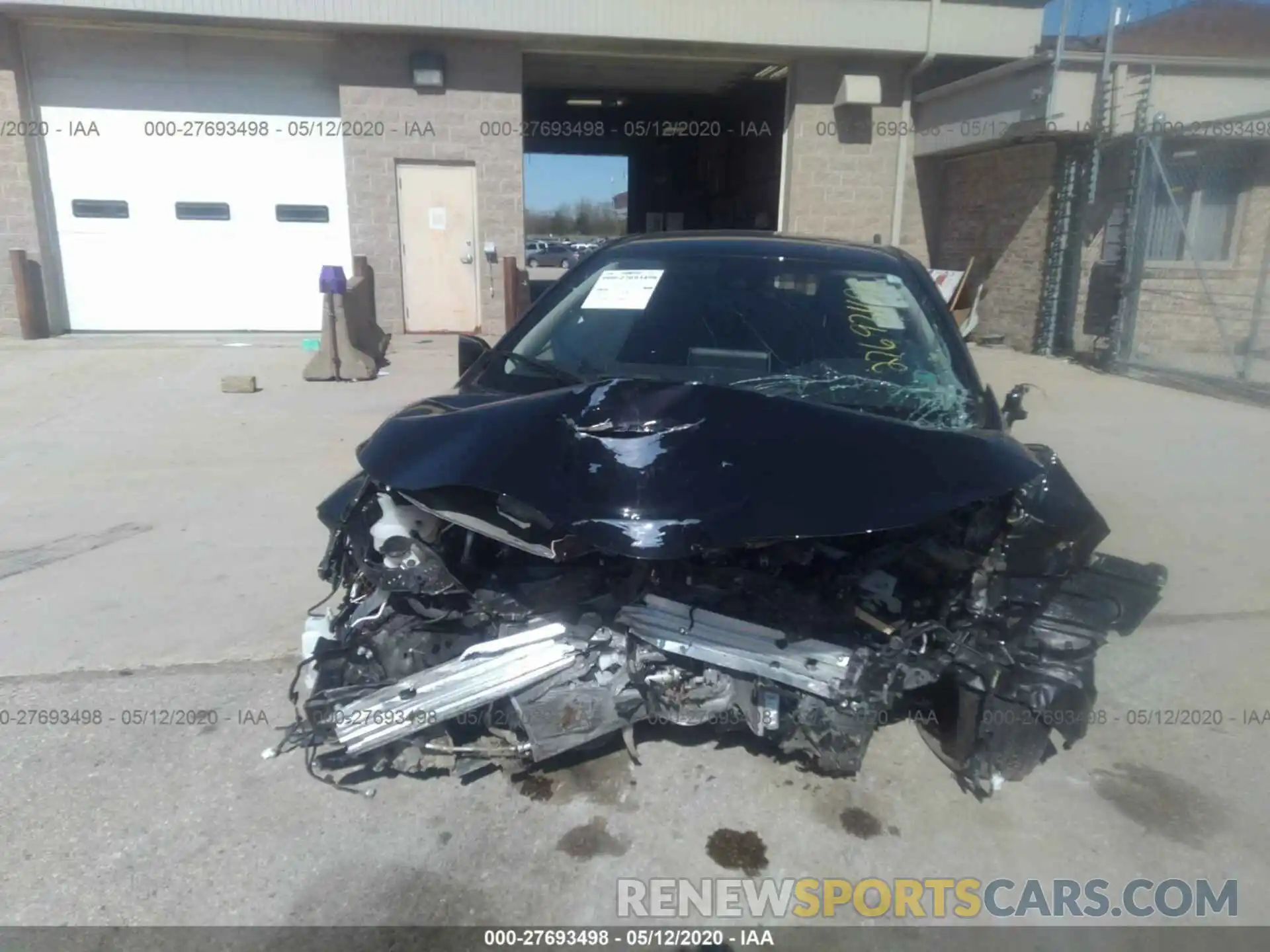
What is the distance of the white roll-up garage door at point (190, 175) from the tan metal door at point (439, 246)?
890 mm

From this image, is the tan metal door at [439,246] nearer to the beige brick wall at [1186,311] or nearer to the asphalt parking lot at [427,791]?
the asphalt parking lot at [427,791]

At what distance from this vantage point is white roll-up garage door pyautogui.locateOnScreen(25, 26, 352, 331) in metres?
11.7

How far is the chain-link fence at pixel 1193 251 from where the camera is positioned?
10242 mm

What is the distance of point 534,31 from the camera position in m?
11.6

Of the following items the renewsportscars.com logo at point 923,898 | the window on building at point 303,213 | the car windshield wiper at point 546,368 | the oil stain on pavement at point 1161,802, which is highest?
the window on building at point 303,213

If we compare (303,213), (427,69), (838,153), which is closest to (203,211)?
(303,213)

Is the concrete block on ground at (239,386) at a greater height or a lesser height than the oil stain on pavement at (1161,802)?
greater

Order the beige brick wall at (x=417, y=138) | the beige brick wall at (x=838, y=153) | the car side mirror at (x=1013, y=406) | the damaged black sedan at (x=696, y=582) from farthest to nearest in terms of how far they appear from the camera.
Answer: the beige brick wall at (x=838, y=153)
the beige brick wall at (x=417, y=138)
the car side mirror at (x=1013, y=406)
the damaged black sedan at (x=696, y=582)

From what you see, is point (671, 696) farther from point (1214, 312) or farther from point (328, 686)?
point (1214, 312)

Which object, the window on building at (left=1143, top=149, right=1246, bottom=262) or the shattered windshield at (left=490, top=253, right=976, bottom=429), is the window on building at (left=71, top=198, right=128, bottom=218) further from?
the window on building at (left=1143, top=149, right=1246, bottom=262)

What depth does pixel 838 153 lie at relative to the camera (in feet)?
42.8

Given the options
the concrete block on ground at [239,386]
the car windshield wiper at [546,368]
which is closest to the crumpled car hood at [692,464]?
the car windshield wiper at [546,368]

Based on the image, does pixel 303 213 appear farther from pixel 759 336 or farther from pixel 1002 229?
pixel 759 336

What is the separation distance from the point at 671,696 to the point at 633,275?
1.86 meters
